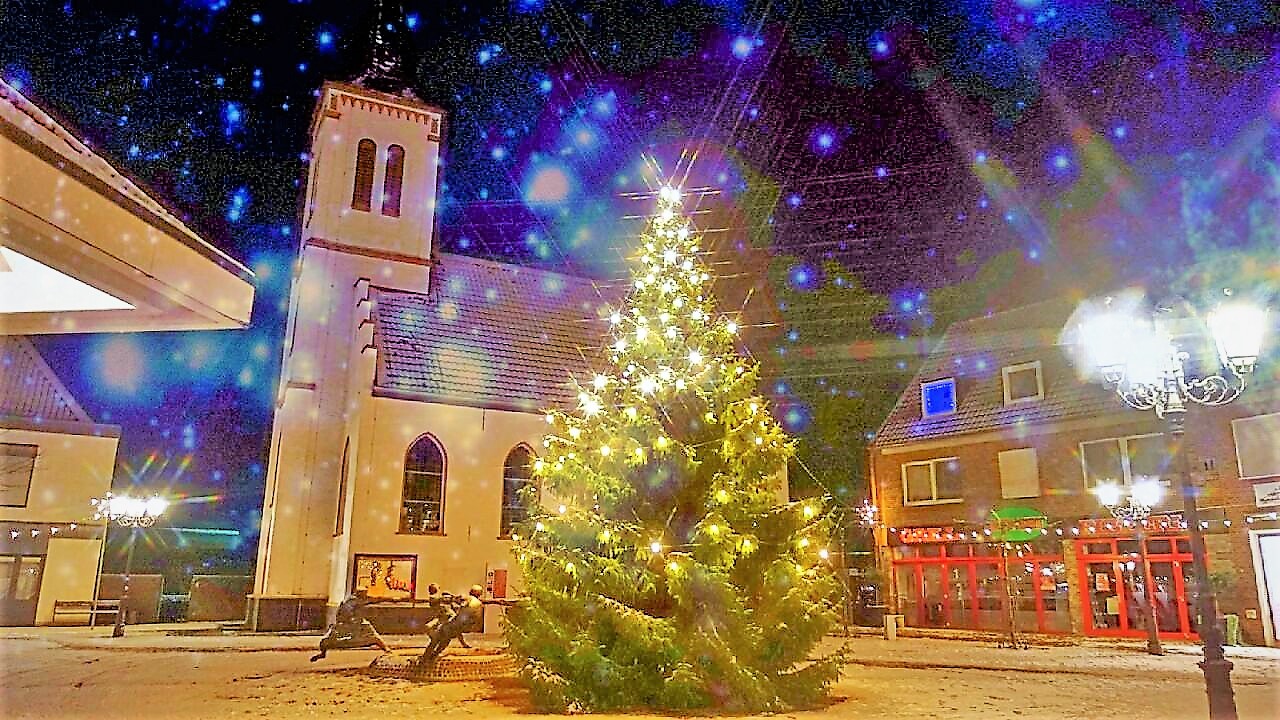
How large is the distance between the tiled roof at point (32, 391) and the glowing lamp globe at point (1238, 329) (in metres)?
30.4

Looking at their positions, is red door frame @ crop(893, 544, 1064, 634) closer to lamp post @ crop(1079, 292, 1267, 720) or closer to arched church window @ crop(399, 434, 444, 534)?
arched church window @ crop(399, 434, 444, 534)

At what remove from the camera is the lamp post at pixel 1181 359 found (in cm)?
780

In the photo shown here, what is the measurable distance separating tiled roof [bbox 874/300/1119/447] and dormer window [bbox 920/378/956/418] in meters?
0.19

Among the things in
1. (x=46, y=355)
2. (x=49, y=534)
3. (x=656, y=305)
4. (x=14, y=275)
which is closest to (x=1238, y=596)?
(x=656, y=305)

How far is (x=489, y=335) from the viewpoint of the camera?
2644 cm

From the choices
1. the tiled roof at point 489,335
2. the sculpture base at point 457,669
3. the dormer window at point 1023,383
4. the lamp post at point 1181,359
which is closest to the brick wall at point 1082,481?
the dormer window at point 1023,383

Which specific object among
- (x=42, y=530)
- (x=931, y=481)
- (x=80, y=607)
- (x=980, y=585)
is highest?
(x=931, y=481)

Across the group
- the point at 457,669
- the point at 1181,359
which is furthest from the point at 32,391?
the point at 1181,359

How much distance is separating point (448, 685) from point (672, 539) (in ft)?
14.6

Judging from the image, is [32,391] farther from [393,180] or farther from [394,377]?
[393,180]

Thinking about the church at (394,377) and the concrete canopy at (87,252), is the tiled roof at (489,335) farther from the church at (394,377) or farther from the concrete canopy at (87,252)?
the concrete canopy at (87,252)

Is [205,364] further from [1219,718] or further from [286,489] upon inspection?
[1219,718]

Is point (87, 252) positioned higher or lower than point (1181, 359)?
lower

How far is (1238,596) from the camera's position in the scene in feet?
68.2
